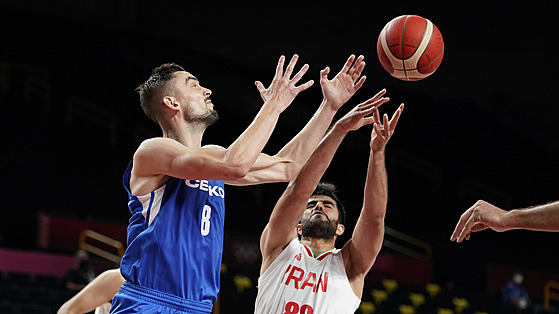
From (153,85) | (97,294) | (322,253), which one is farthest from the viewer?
(97,294)

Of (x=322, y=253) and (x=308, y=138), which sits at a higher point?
(x=308, y=138)

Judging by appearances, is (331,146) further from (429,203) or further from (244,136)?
(429,203)

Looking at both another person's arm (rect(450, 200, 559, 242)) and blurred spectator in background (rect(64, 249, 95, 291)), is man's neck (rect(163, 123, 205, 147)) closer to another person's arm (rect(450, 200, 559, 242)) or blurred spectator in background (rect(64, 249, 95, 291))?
another person's arm (rect(450, 200, 559, 242))

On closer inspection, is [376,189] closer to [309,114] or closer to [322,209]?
[322,209]

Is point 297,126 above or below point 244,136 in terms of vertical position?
above

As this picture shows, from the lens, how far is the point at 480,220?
12.7 feet

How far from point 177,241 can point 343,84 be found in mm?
1432

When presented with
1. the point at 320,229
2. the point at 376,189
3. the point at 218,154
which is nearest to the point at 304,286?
the point at 320,229

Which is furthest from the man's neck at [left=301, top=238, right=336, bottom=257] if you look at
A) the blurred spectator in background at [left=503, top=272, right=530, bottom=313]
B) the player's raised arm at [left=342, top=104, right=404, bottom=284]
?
the blurred spectator in background at [left=503, top=272, right=530, bottom=313]

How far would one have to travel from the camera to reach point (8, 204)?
1355cm

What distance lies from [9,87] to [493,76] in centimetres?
1222

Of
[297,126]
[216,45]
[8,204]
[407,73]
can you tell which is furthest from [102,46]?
[407,73]

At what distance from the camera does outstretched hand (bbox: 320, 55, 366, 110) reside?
14.3 feet

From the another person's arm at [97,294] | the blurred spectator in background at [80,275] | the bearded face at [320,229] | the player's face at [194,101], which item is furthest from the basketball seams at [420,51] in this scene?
the blurred spectator in background at [80,275]
